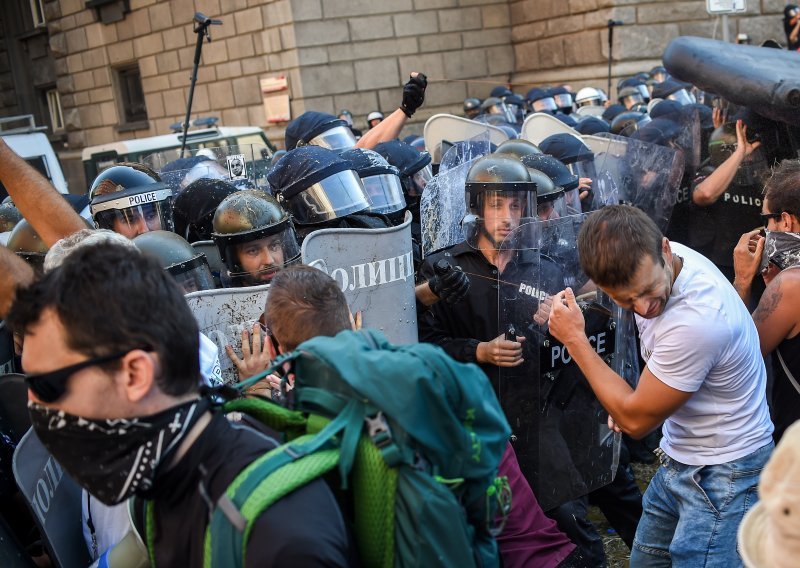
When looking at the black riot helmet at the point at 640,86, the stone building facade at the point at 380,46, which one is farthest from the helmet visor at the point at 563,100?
the stone building facade at the point at 380,46

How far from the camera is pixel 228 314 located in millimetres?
3012

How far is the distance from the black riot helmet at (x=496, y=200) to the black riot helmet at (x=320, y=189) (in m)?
0.53

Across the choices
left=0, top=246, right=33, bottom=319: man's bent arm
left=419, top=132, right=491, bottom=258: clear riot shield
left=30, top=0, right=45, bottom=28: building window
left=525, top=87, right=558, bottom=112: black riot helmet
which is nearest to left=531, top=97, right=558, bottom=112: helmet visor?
left=525, top=87, right=558, bottom=112: black riot helmet

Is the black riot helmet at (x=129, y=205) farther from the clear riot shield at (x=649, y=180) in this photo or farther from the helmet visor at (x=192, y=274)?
the clear riot shield at (x=649, y=180)

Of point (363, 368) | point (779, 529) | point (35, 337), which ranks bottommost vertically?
point (779, 529)

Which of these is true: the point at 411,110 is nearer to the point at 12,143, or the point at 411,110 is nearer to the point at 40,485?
the point at 40,485

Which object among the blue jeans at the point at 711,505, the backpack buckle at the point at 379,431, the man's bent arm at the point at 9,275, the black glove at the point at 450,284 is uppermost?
the man's bent arm at the point at 9,275

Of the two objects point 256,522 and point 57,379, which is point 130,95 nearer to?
point 57,379

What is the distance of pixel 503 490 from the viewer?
1771mm

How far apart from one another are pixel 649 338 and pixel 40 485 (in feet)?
5.50

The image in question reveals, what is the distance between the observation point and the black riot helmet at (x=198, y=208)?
4461 mm

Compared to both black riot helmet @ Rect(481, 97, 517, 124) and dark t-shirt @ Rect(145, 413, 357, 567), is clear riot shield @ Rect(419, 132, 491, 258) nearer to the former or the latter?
dark t-shirt @ Rect(145, 413, 357, 567)

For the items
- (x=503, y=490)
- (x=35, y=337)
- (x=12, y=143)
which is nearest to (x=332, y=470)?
(x=503, y=490)

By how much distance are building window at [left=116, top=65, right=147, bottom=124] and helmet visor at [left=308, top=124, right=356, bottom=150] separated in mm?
18442
